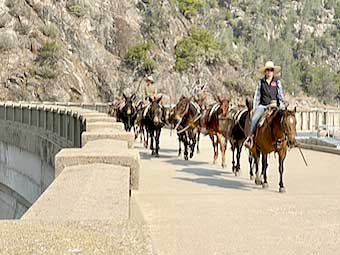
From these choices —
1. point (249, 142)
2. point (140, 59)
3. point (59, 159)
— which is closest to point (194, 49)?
point (140, 59)

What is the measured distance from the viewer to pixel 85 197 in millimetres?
6219

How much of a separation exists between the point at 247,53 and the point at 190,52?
70.3m

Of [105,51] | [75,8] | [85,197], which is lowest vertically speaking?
[85,197]

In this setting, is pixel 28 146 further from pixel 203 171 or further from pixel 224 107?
pixel 203 171

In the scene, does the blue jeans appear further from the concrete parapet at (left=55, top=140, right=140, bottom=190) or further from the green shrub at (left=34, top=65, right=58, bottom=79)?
the green shrub at (left=34, top=65, right=58, bottom=79)

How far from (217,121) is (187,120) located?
6.82 feet

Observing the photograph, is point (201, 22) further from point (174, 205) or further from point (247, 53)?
point (174, 205)

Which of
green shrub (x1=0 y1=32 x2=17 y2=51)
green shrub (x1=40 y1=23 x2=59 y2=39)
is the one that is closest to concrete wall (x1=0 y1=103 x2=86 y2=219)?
green shrub (x1=0 y1=32 x2=17 y2=51)

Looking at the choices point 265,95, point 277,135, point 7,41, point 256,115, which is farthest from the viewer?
point 7,41

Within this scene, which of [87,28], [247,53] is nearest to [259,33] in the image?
[247,53]

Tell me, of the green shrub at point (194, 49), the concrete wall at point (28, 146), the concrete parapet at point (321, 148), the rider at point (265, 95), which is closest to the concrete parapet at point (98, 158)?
the rider at point (265, 95)

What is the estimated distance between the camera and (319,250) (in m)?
7.23

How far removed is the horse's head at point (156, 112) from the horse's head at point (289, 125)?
9562 mm

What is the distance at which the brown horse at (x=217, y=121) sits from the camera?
17.3m
